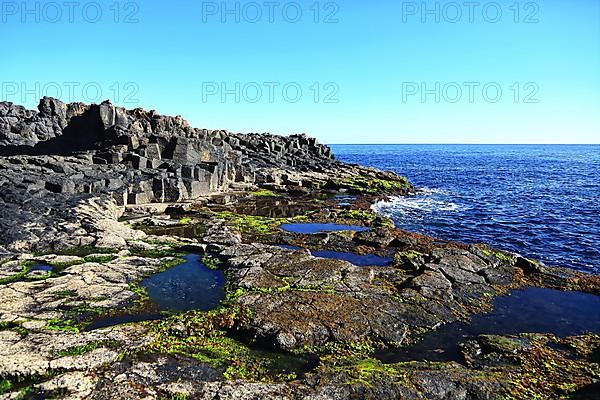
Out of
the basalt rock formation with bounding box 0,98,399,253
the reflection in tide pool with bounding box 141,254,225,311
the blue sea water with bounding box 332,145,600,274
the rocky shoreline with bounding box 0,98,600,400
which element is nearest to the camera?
the rocky shoreline with bounding box 0,98,600,400

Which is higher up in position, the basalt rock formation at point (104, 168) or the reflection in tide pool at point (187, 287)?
the basalt rock formation at point (104, 168)

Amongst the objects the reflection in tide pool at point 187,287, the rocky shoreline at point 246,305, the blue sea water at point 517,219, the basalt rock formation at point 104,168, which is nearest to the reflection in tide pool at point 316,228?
the rocky shoreline at point 246,305

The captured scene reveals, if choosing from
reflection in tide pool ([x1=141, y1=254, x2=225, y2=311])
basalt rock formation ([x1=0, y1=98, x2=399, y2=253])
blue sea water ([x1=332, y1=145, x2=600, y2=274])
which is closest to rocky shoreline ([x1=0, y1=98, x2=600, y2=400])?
basalt rock formation ([x1=0, y1=98, x2=399, y2=253])

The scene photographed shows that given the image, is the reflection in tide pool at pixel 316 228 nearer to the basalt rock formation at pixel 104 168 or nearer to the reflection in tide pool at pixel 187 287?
the reflection in tide pool at pixel 187 287

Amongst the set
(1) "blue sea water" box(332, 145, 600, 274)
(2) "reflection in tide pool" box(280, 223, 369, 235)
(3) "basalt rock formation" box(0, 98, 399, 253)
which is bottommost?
(1) "blue sea water" box(332, 145, 600, 274)

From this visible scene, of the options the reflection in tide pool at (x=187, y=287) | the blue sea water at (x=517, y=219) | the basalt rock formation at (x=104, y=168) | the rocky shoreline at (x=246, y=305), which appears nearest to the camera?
the rocky shoreline at (x=246, y=305)

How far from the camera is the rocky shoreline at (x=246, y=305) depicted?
940 centimetres

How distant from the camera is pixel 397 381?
373 inches

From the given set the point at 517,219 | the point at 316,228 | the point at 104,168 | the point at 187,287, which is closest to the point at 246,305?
the point at 187,287

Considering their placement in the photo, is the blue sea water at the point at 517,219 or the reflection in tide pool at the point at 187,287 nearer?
the reflection in tide pool at the point at 187,287

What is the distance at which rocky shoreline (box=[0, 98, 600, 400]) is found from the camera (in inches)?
370

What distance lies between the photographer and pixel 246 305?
13281mm

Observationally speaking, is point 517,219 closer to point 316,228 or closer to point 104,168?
point 316,228

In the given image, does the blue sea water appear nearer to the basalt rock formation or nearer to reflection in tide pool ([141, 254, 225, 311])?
the basalt rock formation
